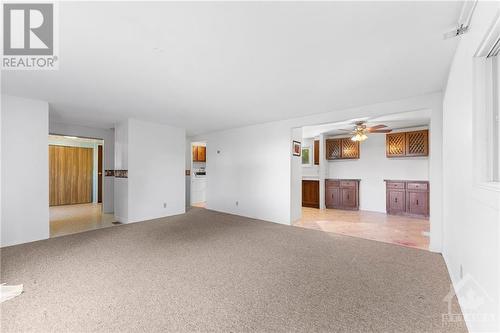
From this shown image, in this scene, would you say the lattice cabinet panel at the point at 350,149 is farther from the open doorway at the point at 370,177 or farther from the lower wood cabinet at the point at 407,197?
the lower wood cabinet at the point at 407,197

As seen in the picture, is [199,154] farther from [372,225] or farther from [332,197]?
[372,225]

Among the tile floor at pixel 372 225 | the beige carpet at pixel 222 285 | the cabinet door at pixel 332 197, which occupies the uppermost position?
the cabinet door at pixel 332 197

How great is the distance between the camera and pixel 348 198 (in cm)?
659

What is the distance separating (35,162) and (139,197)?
6.38 feet

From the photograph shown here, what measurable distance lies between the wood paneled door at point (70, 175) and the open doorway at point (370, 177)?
748 centimetres

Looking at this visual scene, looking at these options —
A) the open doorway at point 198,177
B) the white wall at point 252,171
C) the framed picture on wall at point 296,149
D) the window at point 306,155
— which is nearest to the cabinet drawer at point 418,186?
the window at point 306,155

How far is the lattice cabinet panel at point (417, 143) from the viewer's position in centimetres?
545

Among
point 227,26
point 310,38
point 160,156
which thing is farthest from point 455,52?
point 160,156

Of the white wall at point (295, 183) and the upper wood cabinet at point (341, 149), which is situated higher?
the upper wood cabinet at point (341, 149)

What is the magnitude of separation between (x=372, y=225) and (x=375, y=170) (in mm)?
2311

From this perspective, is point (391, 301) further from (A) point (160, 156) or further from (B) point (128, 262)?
(A) point (160, 156)

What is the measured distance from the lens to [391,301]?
1922mm
